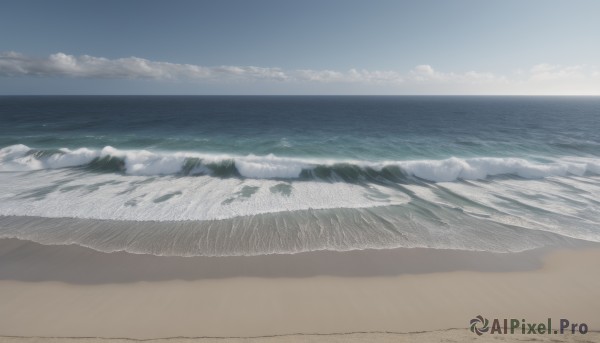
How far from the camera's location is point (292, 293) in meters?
6.69

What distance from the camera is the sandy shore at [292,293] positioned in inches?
218

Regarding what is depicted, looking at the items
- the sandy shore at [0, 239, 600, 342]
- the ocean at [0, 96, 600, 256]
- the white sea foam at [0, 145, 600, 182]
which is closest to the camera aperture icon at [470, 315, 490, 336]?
the sandy shore at [0, 239, 600, 342]

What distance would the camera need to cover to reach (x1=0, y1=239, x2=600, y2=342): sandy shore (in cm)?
554

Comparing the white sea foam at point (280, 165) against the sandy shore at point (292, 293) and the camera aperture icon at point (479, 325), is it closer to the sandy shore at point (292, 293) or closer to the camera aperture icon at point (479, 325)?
the sandy shore at point (292, 293)

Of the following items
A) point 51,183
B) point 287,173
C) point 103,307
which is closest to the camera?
point 103,307

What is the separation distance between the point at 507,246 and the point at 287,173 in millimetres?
11048

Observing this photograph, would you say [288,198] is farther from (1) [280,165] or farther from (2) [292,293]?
(2) [292,293]

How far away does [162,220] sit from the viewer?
1052cm

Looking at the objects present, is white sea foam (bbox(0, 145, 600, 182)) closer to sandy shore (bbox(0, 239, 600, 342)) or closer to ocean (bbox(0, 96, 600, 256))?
ocean (bbox(0, 96, 600, 256))

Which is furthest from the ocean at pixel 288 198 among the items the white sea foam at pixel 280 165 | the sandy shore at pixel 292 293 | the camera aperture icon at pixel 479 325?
the camera aperture icon at pixel 479 325

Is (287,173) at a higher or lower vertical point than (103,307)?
higher

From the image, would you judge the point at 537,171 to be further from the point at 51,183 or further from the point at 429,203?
the point at 51,183

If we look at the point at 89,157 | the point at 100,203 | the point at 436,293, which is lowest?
the point at 436,293

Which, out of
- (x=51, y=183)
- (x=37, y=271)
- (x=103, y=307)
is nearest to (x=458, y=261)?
(x=103, y=307)
